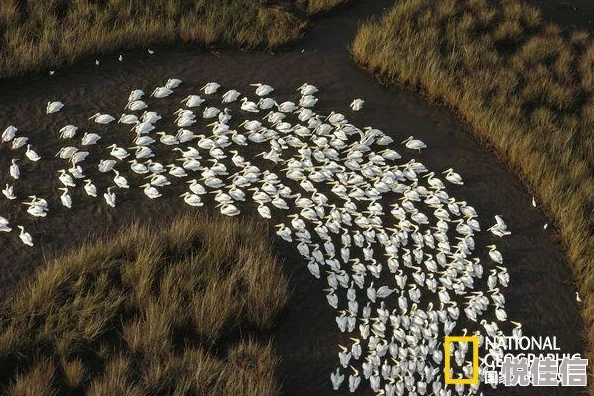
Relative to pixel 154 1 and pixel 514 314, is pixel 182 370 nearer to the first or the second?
pixel 514 314

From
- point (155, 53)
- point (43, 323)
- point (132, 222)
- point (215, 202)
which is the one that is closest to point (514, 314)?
point (215, 202)

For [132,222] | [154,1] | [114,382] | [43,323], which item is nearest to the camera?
[114,382]

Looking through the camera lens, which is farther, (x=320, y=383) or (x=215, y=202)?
(x=215, y=202)

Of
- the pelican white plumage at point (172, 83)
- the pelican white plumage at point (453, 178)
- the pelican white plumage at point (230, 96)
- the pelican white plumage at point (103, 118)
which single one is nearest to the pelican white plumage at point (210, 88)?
the pelican white plumage at point (230, 96)

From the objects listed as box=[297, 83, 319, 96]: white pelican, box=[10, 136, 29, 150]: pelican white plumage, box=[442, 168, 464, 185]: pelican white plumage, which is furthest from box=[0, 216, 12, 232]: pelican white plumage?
box=[442, 168, 464, 185]: pelican white plumage

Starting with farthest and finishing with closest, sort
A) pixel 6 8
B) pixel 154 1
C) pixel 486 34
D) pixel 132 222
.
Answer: pixel 486 34 < pixel 154 1 < pixel 6 8 < pixel 132 222

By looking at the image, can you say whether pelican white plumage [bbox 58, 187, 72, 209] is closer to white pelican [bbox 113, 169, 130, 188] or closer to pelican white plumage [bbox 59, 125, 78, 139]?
white pelican [bbox 113, 169, 130, 188]

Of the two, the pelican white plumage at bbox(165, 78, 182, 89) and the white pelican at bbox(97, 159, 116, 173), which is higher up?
the pelican white plumage at bbox(165, 78, 182, 89)
